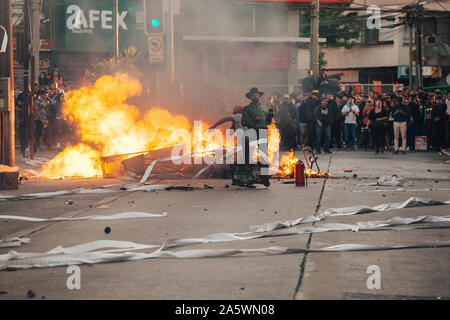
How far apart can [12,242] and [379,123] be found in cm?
1697

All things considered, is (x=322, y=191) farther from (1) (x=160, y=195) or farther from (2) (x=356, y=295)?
(2) (x=356, y=295)

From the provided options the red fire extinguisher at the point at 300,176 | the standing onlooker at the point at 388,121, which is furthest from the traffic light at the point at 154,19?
the standing onlooker at the point at 388,121

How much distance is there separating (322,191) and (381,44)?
38.0 metres

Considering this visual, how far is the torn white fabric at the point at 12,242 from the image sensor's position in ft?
24.4

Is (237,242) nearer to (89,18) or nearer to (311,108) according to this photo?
(311,108)

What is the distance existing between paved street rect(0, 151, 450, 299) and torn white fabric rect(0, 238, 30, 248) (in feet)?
0.33

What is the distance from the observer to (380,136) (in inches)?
901

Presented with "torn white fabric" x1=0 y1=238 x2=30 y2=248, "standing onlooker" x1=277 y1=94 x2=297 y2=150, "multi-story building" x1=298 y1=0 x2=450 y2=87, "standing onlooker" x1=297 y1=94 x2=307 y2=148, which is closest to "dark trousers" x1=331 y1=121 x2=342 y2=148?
"standing onlooker" x1=297 y1=94 x2=307 y2=148

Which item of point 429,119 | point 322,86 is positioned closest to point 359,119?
point 322,86

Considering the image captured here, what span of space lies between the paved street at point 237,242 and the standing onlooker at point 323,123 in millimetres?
7820

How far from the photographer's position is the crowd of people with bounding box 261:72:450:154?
22.2 meters

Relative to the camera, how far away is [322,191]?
1257cm

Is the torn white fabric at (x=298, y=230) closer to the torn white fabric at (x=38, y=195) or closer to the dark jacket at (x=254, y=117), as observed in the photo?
the torn white fabric at (x=38, y=195)

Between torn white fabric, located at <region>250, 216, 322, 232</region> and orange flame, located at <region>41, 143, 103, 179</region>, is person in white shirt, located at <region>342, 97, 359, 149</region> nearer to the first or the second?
orange flame, located at <region>41, 143, 103, 179</region>
